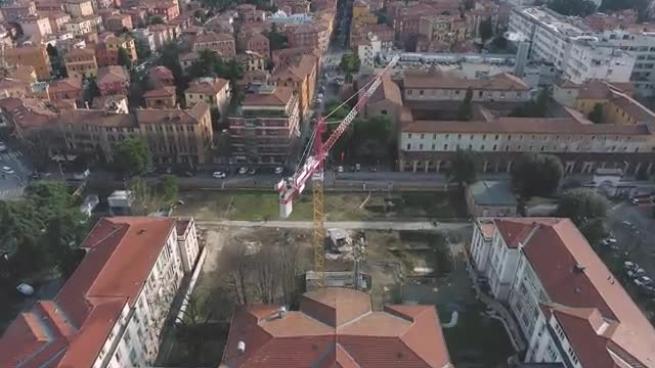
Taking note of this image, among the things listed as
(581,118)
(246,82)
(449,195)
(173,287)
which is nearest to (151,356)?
(173,287)

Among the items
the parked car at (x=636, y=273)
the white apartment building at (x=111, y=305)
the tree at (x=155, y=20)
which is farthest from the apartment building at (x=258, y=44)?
the parked car at (x=636, y=273)

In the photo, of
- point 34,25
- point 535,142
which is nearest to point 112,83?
point 34,25

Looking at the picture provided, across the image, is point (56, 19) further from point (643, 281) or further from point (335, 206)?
point (643, 281)

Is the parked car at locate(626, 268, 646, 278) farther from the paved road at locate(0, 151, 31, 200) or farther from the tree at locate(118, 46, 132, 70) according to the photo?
the tree at locate(118, 46, 132, 70)

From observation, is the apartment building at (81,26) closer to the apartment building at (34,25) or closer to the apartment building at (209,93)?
the apartment building at (34,25)

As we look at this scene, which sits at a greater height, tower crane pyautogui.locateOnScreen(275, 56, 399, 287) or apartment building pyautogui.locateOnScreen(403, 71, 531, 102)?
apartment building pyautogui.locateOnScreen(403, 71, 531, 102)

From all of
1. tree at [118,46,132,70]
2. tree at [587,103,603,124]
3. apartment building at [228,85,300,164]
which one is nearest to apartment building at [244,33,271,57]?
tree at [118,46,132,70]
